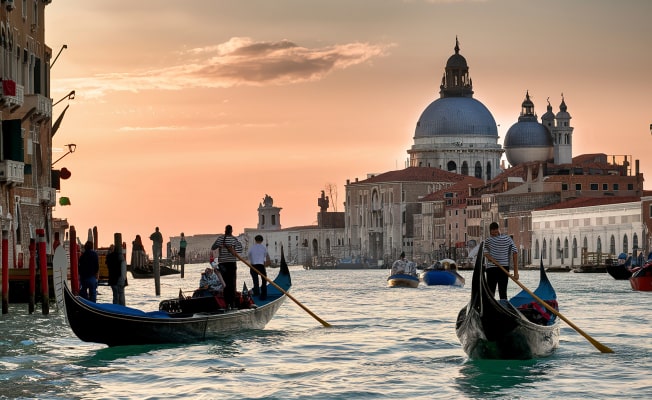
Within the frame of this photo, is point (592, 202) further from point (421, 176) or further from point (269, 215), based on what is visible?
point (269, 215)

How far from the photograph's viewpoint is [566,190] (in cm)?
8831

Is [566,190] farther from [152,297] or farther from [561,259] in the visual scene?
[152,297]

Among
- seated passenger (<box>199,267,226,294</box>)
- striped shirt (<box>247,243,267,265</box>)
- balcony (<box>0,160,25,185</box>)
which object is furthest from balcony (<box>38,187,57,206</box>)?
seated passenger (<box>199,267,226,294</box>)

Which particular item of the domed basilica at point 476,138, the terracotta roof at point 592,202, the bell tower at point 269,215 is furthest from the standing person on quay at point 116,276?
the bell tower at point 269,215

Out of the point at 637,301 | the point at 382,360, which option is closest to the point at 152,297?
the point at 637,301

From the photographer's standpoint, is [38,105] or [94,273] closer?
[94,273]

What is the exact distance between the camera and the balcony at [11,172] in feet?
79.0

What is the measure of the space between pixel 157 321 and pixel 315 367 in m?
1.81

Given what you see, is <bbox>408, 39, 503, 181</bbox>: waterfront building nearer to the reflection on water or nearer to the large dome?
the large dome

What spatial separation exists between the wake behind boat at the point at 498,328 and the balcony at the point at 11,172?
11735mm

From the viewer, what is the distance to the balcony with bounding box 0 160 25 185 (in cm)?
2409

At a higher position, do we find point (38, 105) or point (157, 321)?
point (38, 105)

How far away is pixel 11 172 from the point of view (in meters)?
24.3

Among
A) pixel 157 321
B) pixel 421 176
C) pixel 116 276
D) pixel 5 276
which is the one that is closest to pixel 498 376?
pixel 157 321
